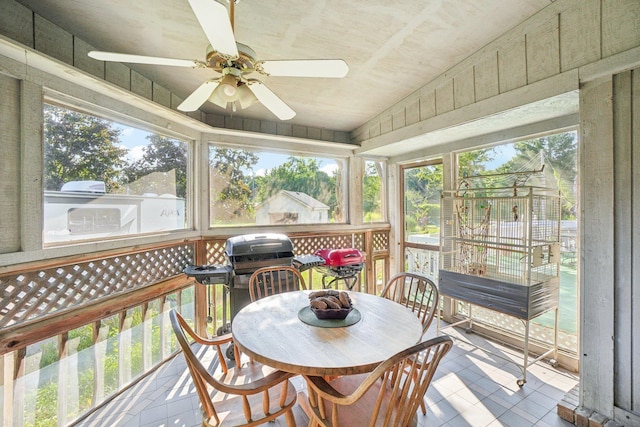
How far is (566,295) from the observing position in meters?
2.75

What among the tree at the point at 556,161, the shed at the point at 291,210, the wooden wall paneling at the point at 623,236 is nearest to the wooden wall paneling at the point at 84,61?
the shed at the point at 291,210

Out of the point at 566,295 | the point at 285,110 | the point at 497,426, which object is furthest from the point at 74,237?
the point at 566,295

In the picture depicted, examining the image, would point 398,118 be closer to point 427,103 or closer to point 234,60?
point 427,103

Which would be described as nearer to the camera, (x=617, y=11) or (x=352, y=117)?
(x=617, y=11)

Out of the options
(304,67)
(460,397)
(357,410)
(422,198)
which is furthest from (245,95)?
(422,198)

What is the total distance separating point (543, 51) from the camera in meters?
2.15

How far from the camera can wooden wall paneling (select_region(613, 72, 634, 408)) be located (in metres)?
1.83

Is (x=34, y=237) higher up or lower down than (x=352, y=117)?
lower down

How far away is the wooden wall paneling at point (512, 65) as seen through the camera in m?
2.27

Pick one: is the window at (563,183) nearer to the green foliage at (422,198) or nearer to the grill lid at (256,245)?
the green foliage at (422,198)

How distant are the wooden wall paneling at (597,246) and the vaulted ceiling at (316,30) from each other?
87 centimetres

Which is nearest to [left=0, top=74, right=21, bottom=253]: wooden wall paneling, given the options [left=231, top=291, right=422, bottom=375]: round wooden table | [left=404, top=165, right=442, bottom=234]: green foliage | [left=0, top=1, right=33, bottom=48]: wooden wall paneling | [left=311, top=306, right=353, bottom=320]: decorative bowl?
[left=0, top=1, right=33, bottom=48]: wooden wall paneling

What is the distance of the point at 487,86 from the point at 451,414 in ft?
8.92

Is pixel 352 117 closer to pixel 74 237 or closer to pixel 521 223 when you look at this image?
pixel 521 223
